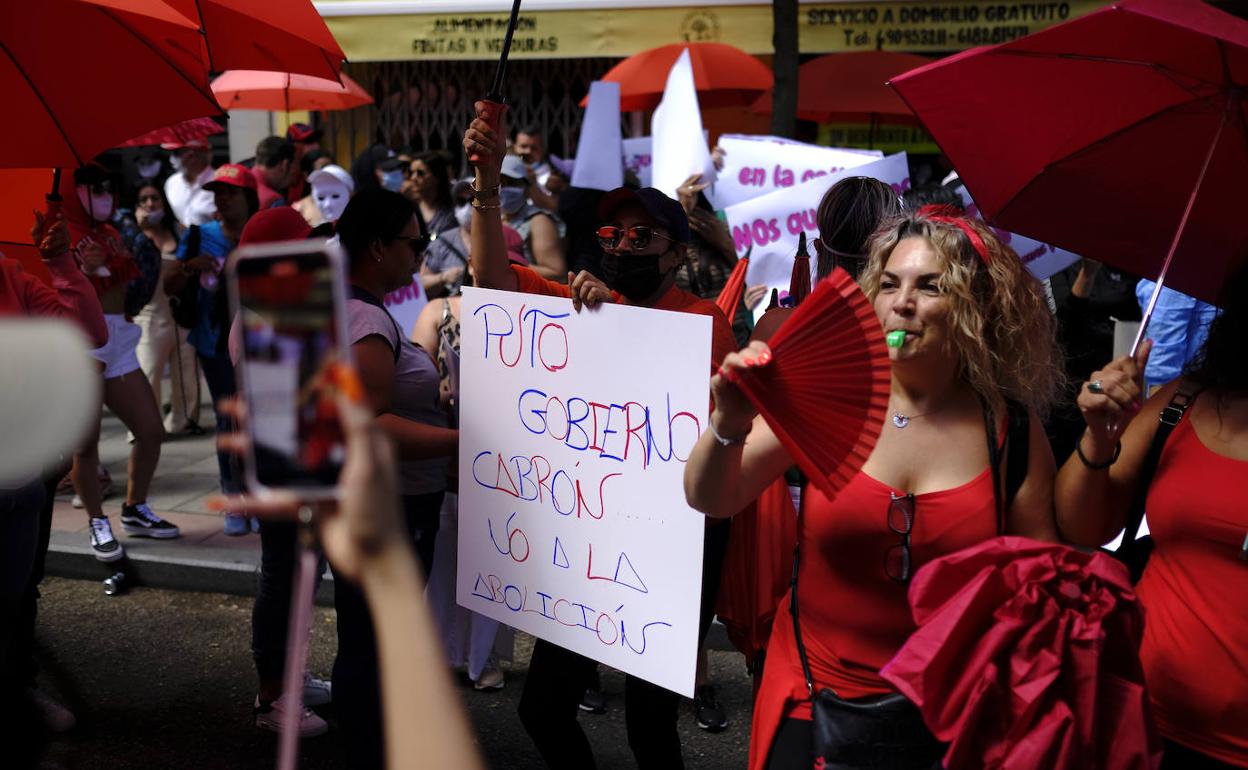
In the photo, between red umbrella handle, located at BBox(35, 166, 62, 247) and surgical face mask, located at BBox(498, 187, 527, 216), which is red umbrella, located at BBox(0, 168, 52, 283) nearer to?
red umbrella handle, located at BBox(35, 166, 62, 247)

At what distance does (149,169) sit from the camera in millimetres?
9742

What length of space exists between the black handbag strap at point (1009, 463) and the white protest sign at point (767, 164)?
342cm

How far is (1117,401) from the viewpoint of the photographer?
2047 millimetres

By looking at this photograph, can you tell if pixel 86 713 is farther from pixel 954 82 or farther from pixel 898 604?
pixel 954 82

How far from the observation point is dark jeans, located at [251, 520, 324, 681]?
3814mm

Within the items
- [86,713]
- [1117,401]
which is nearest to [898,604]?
[1117,401]

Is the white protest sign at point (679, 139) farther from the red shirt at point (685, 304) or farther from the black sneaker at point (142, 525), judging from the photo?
the black sneaker at point (142, 525)

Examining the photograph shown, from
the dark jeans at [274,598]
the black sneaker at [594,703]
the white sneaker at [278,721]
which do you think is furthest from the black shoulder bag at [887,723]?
A: the white sneaker at [278,721]

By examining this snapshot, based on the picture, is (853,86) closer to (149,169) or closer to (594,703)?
(594,703)

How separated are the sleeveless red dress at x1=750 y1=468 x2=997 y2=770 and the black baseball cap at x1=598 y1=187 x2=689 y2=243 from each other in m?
1.21

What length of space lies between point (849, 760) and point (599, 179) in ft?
16.2

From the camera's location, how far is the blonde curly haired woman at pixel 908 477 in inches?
84.7

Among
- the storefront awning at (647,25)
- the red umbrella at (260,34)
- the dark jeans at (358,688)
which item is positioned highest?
the storefront awning at (647,25)

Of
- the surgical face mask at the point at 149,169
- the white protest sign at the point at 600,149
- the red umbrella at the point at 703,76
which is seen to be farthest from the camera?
the surgical face mask at the point at 149,169
